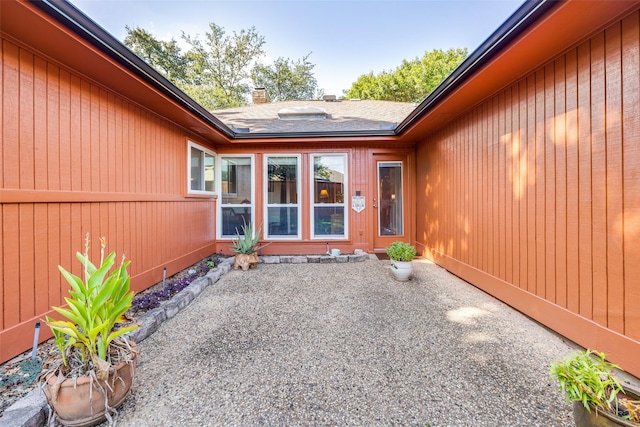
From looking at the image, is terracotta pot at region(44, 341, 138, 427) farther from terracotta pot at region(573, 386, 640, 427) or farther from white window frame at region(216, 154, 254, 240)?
white window frame at region(216, 154, 254, 240)

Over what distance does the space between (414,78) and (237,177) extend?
636 inches

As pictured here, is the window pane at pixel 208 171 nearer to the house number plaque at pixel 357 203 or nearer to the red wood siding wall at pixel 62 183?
the red wood siding wall at pixel 62 183

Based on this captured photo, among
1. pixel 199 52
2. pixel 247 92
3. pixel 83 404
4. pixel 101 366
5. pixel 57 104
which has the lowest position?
pixel 83 404

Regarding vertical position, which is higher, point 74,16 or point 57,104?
point 74,16

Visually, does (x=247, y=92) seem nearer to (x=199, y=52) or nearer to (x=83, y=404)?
(x=199, y=52)

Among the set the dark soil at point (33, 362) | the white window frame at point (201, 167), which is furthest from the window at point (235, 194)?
the dark soil at point (33, 362)

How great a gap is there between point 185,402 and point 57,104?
2820mm

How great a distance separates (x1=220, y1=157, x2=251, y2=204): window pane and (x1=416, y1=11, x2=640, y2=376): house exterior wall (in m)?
4.27

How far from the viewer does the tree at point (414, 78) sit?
16531mm

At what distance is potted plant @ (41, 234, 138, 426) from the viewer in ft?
4.37

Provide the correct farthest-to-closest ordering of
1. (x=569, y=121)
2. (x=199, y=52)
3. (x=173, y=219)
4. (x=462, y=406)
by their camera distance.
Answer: (x=199, y=52), (x=173, y=219), (x=569, y=121), (x=462, y=406)

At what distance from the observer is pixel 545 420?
142cm

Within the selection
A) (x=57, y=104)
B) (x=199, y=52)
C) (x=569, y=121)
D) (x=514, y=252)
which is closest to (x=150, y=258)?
(x=57, y=104)

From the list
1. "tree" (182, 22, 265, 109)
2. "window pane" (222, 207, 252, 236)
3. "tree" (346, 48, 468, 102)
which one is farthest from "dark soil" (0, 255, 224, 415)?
"tree" (346, 48, 468, 102)
